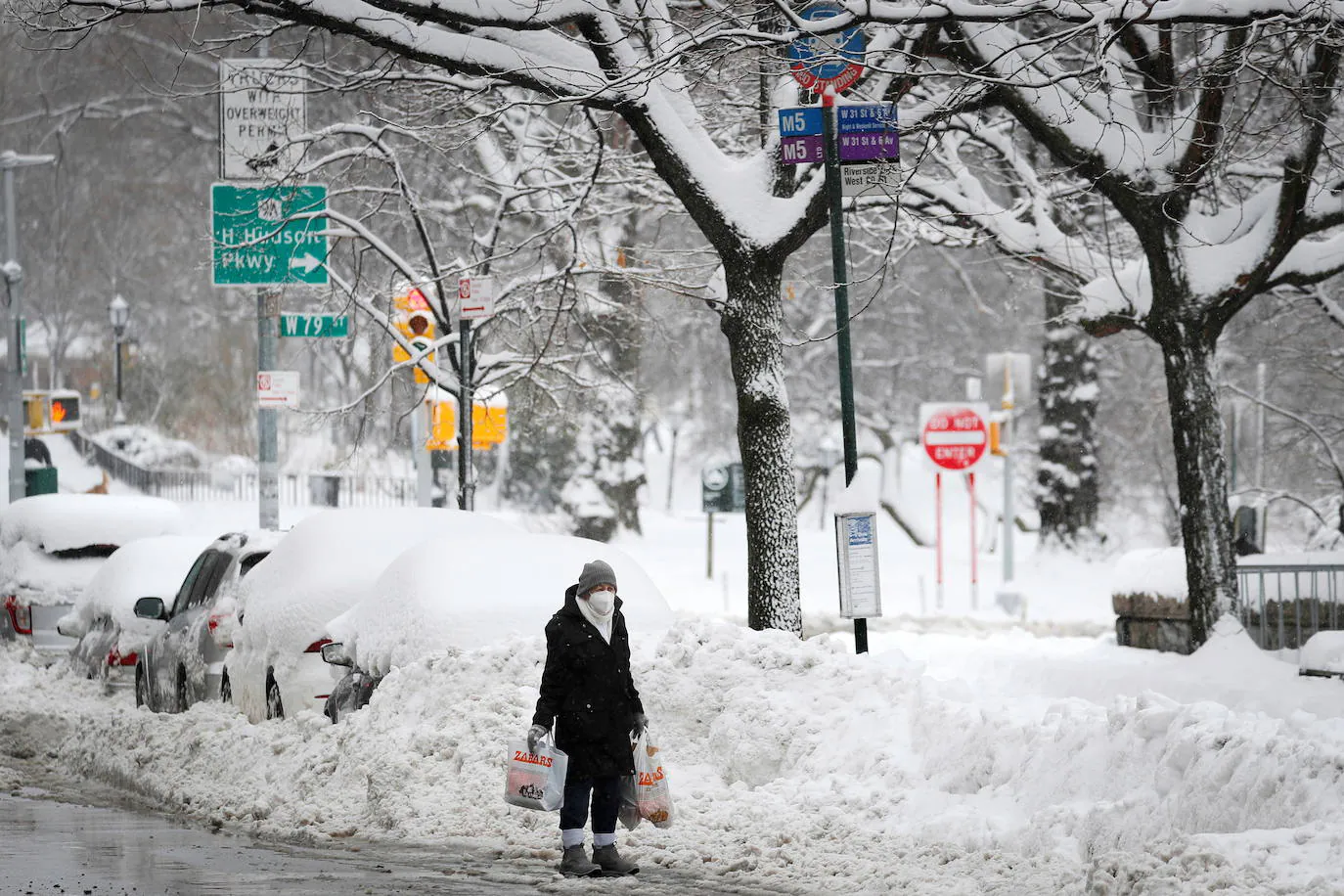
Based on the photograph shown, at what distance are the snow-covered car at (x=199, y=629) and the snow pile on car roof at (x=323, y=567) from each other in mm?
595

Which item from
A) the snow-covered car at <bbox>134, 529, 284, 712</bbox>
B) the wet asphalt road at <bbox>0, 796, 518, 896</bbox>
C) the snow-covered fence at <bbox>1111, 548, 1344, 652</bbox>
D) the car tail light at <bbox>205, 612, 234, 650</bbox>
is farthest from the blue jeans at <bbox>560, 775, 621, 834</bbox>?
the snow-covered fence at <bbox>1111, 548, 1344, 652</bbox>

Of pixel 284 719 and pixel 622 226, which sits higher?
pixel 622 226

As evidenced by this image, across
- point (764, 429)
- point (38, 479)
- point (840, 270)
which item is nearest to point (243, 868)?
point (840, 270)

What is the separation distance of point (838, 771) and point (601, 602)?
2.10 metres

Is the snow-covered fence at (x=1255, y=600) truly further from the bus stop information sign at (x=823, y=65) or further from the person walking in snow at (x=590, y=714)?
the person walking in snow at (x=590, y=714)

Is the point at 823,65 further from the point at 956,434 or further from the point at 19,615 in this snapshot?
the point at 956,434

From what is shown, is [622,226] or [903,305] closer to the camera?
[622,226]

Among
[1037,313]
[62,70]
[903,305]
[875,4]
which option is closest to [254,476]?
[62,70]

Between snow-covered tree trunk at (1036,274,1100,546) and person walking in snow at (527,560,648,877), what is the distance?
22898 millimetres

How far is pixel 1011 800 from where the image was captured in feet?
29.4

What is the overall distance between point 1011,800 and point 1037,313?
1392 inches

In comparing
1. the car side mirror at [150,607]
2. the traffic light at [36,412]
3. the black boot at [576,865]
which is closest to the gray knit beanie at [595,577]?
the black boot at [576,865]

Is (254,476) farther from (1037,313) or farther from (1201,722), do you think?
(1201,722)

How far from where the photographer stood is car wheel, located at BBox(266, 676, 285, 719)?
40.9 ft
